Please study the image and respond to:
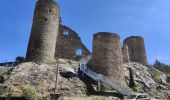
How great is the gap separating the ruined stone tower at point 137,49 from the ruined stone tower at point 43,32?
23.9 m

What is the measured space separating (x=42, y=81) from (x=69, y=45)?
14702 mm

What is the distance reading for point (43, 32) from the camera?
102 ft

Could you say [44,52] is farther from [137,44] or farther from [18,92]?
[137,44]

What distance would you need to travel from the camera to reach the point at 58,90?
24.5 meters

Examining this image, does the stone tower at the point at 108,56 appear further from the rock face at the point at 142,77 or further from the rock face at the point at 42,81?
the rock face at the point at 142,77

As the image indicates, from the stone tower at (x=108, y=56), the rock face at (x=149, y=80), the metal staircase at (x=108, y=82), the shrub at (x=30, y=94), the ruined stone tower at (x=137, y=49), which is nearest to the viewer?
the shrub at (x=30, y=94)

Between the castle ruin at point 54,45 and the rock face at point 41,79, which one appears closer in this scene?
the rock face at point 41,79

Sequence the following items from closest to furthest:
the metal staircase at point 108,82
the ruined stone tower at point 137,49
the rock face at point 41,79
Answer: the rock face at point 41,79 < the metal staircase at point 108,82 < the ruined stone tower at point 137,49

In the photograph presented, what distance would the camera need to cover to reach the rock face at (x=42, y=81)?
2364 centimetres

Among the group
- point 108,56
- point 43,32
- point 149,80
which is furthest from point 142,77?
point 43,32

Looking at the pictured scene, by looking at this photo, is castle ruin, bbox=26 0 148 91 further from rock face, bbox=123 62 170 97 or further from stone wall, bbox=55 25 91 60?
rock face, bbox=123 62 170 97

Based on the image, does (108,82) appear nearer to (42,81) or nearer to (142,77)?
(42,81)

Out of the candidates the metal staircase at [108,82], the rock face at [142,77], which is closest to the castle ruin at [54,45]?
the metal staircase at [108,82]

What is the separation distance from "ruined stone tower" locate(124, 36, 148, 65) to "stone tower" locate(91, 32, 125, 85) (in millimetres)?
17692
